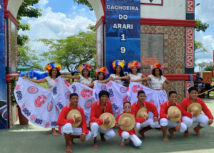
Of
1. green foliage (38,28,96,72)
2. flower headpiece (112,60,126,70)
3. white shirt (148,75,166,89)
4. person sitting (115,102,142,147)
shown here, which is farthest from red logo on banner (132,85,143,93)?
green foliage (38,28,96,72)

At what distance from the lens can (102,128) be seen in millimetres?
4152

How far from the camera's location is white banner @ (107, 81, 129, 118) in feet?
18.3

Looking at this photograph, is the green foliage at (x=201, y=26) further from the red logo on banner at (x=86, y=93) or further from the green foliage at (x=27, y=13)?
the red logo on banner at (x=86, y=93)

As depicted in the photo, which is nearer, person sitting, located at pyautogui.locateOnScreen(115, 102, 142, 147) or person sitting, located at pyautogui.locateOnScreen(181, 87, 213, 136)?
person sitting, located at pyautogui.locateOnScreen(115, 102, 142, 147)

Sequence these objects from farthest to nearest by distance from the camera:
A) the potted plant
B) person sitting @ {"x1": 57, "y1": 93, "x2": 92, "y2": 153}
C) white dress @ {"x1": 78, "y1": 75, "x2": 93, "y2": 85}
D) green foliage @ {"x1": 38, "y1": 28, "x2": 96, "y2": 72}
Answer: green foliage @ {"x1": 38, "y1": 28, "x2": 96, "y2": 72} → the potted plant → white dress @ {"x1": 78, "y1": 75, "x2": 93, "y2": 85} → person sitting @ {"x1": 57, "y1": 93, "x2": 92, "y2": 153}

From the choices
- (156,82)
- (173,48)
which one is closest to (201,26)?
(173,48)

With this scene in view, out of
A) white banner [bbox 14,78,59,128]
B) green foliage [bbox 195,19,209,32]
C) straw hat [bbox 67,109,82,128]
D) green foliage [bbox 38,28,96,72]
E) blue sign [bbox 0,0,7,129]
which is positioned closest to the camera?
straw hat [bbox 67,109,82,128]

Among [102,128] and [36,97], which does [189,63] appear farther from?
[36,97]

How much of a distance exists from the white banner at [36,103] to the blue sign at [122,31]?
1.92 metres

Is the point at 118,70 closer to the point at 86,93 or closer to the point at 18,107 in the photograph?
the point at 86,93

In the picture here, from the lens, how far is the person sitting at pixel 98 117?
4.11 meters

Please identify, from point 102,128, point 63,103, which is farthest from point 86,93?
point 102,128

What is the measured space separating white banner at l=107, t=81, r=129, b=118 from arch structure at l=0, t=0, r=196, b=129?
2.95ft

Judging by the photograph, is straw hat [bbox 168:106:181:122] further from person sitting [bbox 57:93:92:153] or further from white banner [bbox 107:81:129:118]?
person sitting [bbox 57:93:92:153]
